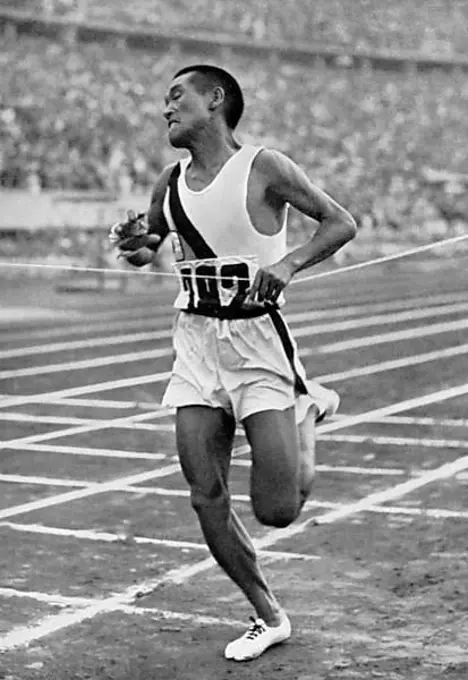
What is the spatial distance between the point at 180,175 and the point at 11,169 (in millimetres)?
29150

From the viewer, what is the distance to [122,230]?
228 inches

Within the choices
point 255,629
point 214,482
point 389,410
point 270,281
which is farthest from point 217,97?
point 389,410

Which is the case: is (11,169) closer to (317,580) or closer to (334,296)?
(334,296)

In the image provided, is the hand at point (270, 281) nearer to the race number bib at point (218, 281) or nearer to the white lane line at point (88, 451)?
the race number bib at point (218, 281)

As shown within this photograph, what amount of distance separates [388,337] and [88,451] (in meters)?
10.6

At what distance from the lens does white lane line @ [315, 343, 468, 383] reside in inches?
636

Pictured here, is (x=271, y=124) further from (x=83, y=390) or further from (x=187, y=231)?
(x=187, y=231)

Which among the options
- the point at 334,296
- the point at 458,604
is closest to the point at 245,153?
the point at 458,604

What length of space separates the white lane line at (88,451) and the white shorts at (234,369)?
16.5 feet

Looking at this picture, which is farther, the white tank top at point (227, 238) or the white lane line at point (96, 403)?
the white lane line at point (96, 403)

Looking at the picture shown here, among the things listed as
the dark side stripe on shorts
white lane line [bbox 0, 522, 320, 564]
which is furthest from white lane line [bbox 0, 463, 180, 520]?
the dark side stripe on shorts

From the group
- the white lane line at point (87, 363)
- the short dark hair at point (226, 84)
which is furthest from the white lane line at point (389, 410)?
the short dark hair at point (226, 84)

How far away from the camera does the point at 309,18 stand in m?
53.6

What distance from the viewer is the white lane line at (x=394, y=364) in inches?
636
